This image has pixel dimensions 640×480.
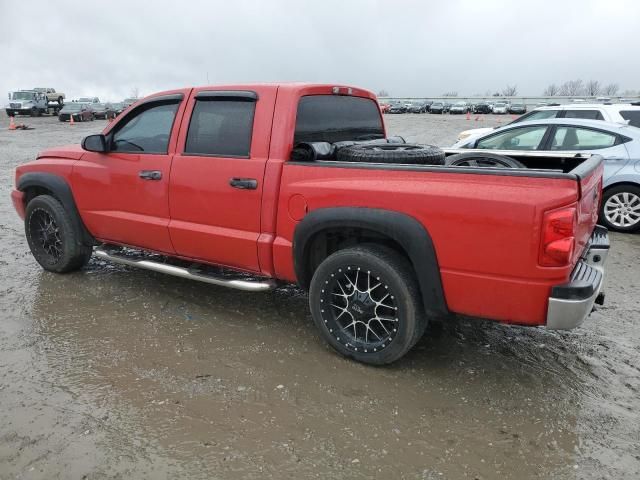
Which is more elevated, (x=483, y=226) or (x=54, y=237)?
(x=483, y=226)

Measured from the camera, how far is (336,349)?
11.8 ft

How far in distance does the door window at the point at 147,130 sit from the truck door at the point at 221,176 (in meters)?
0.22

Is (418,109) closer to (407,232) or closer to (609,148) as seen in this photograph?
(609,148)

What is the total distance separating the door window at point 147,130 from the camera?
4.34 meters

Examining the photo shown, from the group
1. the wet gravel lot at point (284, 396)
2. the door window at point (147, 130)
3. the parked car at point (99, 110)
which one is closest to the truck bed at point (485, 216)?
the wet gravel lot at point (284, 396)

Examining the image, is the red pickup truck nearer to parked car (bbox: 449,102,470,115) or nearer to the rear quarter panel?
the rear quarter panel

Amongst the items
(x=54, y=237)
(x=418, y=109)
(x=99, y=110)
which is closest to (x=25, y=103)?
(x=99, y=110)

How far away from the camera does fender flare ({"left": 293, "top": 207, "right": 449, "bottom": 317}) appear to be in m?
3.07

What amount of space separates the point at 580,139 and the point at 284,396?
6.25 m

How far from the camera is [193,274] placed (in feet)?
13.6

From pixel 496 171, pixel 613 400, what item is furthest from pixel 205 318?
pixel 613 400

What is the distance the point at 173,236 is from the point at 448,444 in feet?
8.76

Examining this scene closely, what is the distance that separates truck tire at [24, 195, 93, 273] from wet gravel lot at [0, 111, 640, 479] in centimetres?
51

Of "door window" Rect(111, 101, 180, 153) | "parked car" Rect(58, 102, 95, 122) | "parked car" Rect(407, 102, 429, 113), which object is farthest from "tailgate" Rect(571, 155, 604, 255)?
"parked car" Rect(407, 102, 429, 113)
